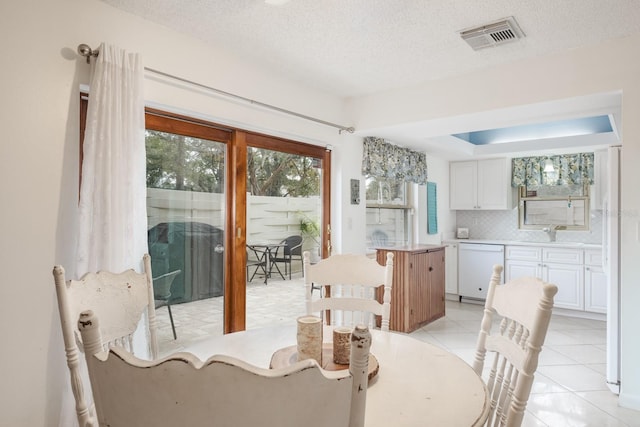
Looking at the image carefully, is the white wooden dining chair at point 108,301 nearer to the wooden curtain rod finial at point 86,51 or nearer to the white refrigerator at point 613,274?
the wooden curtain rod finial at point 86,51

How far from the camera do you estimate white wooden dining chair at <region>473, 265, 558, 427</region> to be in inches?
38.8

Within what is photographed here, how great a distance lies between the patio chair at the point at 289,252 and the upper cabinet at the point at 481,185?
3.32 metres

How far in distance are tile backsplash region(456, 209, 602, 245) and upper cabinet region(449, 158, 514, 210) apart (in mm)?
258

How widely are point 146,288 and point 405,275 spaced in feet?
9.86

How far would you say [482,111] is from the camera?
3.18m

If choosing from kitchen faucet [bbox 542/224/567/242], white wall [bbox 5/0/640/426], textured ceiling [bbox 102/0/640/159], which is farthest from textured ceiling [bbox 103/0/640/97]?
kitchen faucet [bbox 542/224/567/242]

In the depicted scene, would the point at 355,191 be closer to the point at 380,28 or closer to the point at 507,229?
the point at 380,28

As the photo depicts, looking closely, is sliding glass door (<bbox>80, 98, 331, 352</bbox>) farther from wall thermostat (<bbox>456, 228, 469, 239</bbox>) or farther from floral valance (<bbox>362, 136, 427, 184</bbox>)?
wall thermostat (<bbox>456, 228, 469, 239</bbox>)

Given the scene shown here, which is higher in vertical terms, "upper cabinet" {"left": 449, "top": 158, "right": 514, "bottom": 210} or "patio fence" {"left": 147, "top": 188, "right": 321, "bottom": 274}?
"upper cabinet" {"left": 449, "top": 158, "right": 514, "bottom": 210}

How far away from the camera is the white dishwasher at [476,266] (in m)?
5.27

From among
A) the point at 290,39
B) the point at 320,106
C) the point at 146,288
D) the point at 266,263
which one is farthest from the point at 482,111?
the point at 146,288

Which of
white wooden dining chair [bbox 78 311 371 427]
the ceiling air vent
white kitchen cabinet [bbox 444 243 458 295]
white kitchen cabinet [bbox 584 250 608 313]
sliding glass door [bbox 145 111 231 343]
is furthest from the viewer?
white kitchen cabinet [bbox 444 243 458 295]

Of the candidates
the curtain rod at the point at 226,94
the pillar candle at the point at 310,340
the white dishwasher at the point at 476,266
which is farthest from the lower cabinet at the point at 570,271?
the pillar candle at the point at 310,340

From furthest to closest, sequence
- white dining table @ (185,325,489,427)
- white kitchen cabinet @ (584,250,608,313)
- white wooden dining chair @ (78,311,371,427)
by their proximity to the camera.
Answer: white kitchen cabinet @ (584,250,608,313) < white dining table @ (185,325,489,427) < white wooden dining chair @ (78,311,371,427)
